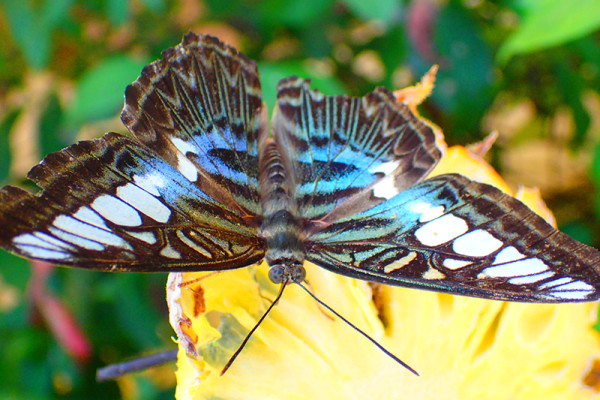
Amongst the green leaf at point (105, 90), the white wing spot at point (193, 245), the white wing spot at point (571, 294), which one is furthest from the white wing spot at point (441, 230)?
the green leaf at point (105, 90)

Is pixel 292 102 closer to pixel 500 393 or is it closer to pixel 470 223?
pixel 470 223

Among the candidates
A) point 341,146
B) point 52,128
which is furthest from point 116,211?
point 52,128

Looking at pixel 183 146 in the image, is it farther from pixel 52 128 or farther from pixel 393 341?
pixel 52 128

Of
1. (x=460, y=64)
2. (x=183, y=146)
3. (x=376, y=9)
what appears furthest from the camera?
(x=460, y=64)

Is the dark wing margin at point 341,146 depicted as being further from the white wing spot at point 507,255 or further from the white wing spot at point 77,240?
the white wing spot at point 77,240

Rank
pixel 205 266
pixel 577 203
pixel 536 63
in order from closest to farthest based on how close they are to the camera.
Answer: pixel 205 266, pixel 536 63, pixel 577 203

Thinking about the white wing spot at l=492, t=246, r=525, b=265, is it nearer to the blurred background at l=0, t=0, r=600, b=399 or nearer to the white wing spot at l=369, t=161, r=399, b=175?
the white wing spot at l=369, t=161, r=399, b=175

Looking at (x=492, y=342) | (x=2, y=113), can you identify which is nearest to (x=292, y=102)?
(x=492, y=342)
